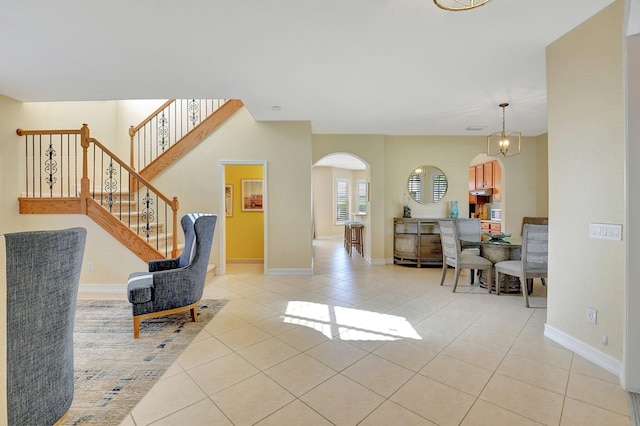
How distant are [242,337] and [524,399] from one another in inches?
88.5

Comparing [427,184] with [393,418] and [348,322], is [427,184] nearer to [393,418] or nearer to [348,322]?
[348,322]

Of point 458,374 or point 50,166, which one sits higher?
point 50,166

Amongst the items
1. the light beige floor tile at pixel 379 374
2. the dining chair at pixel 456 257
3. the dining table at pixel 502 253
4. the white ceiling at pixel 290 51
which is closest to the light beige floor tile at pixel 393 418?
the light beige floor tile at pixel 379 374

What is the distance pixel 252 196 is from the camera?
6227 mm

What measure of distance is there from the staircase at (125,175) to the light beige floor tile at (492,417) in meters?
4.07

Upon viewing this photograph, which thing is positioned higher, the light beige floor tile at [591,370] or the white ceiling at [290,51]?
the white ceiling at [290,51]

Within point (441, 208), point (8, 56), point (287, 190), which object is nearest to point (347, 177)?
point (441, 208)

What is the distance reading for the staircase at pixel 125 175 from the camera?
3982 millimetres

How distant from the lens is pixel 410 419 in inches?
64.1

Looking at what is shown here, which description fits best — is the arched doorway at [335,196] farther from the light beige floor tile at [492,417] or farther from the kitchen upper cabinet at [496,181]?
the light beige floor tile at [492,417]

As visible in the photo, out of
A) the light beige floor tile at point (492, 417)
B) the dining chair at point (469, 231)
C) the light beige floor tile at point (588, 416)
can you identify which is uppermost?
the dining chair at point (469, 231)

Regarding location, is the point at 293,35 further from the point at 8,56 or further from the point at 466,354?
the point at 466,354

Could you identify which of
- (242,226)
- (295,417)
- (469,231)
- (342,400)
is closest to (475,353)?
(342,400)

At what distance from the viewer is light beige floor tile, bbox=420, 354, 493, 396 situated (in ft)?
6.33
